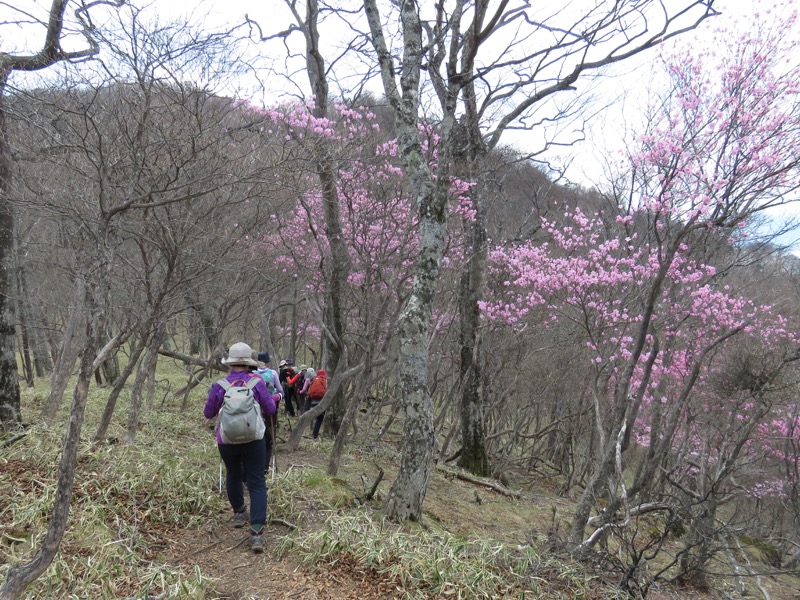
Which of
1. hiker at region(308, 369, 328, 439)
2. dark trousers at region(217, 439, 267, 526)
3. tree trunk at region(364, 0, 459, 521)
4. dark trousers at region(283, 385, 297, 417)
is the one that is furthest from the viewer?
dark trousers at region(283, 385, 297, 417)

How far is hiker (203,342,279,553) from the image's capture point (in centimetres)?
381

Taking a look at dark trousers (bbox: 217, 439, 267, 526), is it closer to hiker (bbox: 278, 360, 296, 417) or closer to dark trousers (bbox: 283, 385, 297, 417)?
dark trousers (bbox: 283, 385, 297, 417)

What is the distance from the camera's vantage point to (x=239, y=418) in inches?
149

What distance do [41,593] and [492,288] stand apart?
9.93 metres

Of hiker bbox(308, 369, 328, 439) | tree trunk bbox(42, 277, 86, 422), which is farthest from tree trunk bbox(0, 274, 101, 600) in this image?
hiker bbox(308, 369, 328, 439)

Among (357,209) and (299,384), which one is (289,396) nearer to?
(299,384)

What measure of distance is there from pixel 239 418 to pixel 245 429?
0.09m

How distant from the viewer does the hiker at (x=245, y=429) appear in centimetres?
381

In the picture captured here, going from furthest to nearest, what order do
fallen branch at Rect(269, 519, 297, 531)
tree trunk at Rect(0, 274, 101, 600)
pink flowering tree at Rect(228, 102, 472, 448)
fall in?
pink flowering tree at Rect(228, 102, 472, 448)
fallen branch at Rect(269, 519, 297, 531)
tree trunk at Rect(0, 274, 101, 600)

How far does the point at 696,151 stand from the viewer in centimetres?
662

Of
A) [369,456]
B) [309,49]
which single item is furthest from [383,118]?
[369,456]

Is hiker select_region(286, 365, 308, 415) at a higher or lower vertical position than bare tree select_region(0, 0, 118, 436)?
lower

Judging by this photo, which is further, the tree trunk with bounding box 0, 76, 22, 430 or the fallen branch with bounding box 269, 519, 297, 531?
the tree trunk with bounding box 0, 76, 22, 430

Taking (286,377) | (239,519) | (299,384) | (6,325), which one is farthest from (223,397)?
(286,377)
